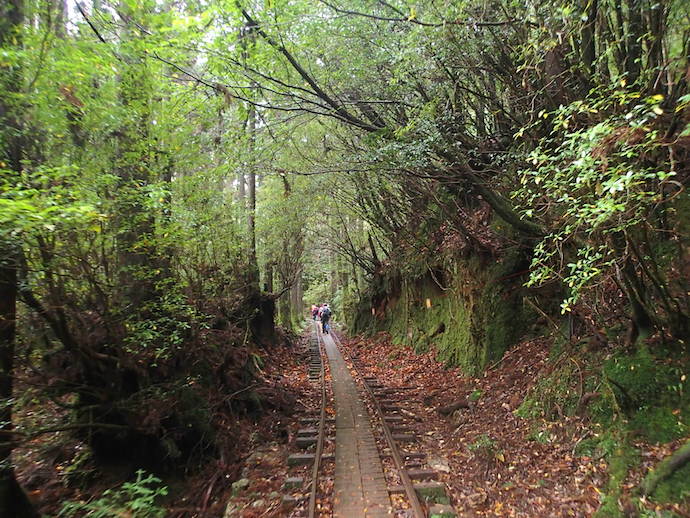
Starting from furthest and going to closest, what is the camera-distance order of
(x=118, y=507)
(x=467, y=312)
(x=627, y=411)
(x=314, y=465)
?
(x=467, y=312) < (x=314, y=465) < (x=118, y=507) < (x=627, y=411)

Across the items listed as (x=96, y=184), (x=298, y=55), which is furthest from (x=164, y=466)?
(x=298, y=55)

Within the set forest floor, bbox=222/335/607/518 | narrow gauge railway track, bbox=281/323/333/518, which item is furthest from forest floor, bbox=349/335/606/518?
narrow gauge railway track, bbox=281/323/333/518

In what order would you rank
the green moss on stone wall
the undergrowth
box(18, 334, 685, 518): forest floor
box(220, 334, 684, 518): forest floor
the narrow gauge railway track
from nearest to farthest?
the undergrowth, box(220, 334, 684, 518): forest floor, box(18, 334, 685, 518): forest floor, the narrow gauge railway track, the green moss on stone wall

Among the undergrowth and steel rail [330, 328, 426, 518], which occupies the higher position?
the undergrowth

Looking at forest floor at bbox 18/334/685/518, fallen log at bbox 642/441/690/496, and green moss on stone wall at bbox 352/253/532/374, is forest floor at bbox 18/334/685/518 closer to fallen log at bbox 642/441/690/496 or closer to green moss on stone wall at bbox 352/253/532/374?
fallen log at bbox 642/441/690/496

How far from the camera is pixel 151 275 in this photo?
23.7 feet

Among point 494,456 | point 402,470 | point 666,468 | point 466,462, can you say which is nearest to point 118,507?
point 402,470

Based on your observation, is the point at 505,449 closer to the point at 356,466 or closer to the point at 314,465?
the point at 356,466

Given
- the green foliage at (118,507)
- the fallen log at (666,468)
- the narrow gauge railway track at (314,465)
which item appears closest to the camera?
the fallen log at (666,468)

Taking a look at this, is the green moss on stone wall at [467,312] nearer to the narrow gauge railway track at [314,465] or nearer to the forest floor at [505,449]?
the forest floor at [505,449]

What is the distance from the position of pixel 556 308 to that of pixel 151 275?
27.8 ft

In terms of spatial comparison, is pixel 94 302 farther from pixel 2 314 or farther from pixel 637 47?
pixel 637 47

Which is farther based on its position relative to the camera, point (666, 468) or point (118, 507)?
point (118, 507)

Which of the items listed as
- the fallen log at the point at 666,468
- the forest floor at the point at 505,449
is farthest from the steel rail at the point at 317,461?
the fallen log at the point at 666,468
